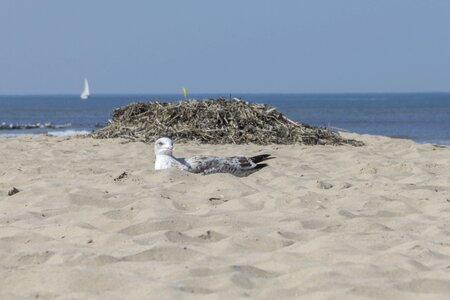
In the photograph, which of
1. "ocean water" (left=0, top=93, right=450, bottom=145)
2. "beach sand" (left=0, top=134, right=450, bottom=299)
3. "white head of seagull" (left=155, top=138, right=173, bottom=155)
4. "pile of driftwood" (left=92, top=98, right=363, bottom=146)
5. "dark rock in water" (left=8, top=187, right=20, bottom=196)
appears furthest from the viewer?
"ocean water" (left=0, top=93, right=450, bottom=145)

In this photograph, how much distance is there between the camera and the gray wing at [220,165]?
827 centimetres

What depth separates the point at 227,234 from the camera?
528cm

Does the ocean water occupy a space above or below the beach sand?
below

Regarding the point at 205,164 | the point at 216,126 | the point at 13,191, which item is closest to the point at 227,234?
the point at 13,191

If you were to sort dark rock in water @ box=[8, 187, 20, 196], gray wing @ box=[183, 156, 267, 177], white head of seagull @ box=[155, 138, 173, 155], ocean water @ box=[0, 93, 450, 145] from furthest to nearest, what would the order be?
ocean water @ box=[0, 93, 450, 145] < white head of seagull @ box=[155, 138, 173, 155] < gray wing @ box=[183, 156, 267, 177] < dark rock in water @ box=[8, 187, 20, 196]

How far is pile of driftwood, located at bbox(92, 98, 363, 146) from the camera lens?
13570mm

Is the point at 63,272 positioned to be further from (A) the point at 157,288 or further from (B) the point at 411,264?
(B) the point at 411,264

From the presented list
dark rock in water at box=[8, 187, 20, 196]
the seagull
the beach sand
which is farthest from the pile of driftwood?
dark rock in water at box=[8, 187, 20, 196]

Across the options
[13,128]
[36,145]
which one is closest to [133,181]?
[36,145]

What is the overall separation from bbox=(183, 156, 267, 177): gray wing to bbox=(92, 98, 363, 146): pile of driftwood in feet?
15.9

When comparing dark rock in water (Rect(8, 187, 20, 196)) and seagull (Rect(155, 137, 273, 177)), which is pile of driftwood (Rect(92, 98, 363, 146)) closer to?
seagull (Rect(155, 137, 273, 177))

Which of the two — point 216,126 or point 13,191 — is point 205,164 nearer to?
point 13,191

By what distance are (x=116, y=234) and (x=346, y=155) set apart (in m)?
5.90

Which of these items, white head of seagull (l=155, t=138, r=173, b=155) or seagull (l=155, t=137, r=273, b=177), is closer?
seagull (l=155, t=137, r=273, b=177)
